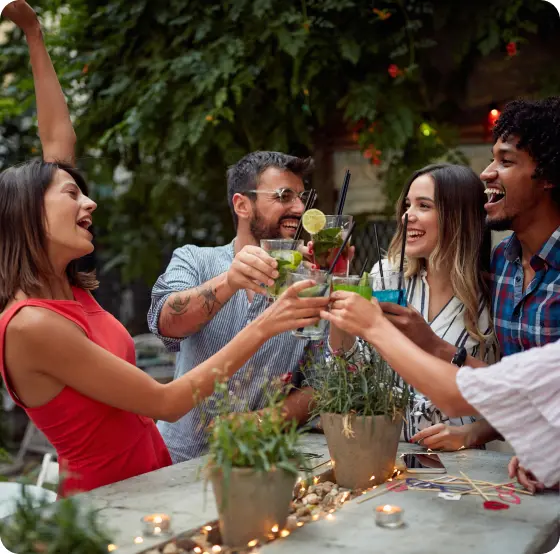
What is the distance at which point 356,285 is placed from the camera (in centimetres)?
213

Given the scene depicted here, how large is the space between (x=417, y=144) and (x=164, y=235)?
89.5 inches

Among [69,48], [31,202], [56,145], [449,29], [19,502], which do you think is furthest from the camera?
[69,48]

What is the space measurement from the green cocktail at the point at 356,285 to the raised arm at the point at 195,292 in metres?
0.33

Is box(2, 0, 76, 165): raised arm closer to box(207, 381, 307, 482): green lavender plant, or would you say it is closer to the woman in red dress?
the woman in red dress

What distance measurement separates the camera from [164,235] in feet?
19.8

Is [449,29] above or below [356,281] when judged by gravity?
above

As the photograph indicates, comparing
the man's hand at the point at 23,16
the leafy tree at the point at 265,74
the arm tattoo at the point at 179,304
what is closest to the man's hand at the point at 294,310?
the arm tattoo at the point at 179,304

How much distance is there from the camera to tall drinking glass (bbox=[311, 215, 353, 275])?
2470 mm

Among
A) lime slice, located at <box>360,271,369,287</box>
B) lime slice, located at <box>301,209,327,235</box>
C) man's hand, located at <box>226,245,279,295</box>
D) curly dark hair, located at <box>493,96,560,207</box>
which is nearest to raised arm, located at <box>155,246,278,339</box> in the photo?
man's hand, located at <box>226,245,279,295</box>

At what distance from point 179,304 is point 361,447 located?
1042mm

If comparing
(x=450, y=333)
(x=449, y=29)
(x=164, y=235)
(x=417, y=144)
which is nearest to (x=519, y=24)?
(x=449, y=29)

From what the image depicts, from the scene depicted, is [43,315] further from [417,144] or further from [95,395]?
[417,144]

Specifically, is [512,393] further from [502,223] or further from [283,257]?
[502,223]

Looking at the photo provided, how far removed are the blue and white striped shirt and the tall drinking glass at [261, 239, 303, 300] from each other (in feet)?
1.88
